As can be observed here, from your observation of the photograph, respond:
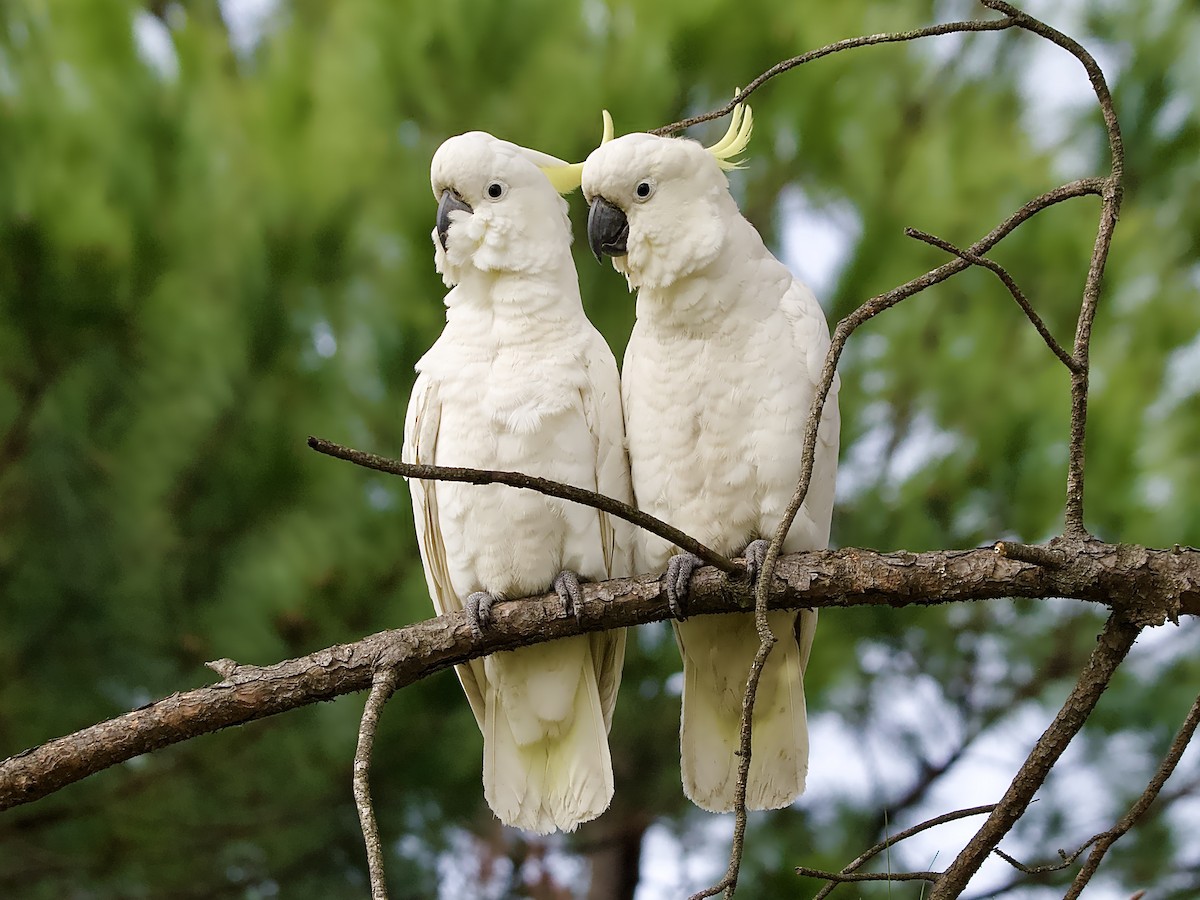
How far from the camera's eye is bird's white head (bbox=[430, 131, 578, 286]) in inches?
73.5

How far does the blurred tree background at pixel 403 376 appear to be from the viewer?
8.41 feet

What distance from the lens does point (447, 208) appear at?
1.89m

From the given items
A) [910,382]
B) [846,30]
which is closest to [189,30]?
[846,30]

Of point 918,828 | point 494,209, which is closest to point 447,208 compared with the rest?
point 494,209

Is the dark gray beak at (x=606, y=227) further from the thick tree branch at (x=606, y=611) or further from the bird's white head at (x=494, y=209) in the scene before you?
the thick tree branch at (x=606, y=611)

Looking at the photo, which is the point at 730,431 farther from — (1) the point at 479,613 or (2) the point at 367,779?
(2) the point at 367,779

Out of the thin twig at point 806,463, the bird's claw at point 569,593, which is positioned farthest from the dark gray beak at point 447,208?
the thin twig at point 806,463

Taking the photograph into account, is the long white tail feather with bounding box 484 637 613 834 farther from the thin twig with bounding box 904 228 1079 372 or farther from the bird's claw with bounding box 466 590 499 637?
the thin twig with bounding box 904 228 1079 372

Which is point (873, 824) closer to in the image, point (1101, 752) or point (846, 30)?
point (1101, 752)

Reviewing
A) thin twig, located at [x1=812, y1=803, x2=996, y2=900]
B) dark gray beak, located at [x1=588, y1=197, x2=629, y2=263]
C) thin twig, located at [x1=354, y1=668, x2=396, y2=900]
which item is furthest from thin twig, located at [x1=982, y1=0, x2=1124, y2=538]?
thin twig, located at [x1=354, y1=668, x2=396, y2=900]

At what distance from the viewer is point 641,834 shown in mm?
3131

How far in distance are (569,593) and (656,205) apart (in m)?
0.57

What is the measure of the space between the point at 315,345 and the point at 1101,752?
2.15 metres

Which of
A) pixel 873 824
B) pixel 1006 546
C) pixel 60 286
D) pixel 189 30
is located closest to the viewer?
pixel 1006 546
